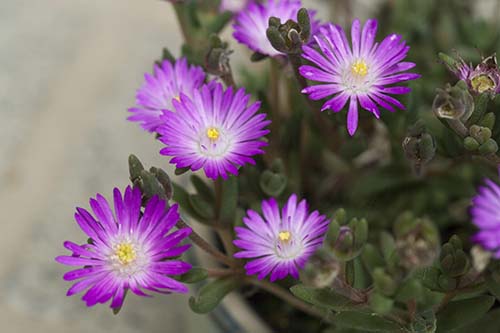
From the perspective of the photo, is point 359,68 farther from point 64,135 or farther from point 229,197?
point 64,135

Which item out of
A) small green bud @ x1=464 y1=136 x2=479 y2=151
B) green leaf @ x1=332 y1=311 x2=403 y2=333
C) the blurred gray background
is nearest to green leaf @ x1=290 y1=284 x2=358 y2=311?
green leaf @ x1=332 y1=311 x2=403 y2=333

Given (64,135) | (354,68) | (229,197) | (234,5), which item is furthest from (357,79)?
(64,135)

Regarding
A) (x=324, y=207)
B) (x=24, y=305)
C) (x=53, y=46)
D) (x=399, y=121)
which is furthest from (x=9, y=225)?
(x=399, y=121)

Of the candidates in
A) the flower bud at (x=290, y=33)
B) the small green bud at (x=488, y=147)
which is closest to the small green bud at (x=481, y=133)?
the small green bud at (x=488, y=147)

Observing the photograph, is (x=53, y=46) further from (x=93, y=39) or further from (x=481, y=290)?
(x=481, y=290)

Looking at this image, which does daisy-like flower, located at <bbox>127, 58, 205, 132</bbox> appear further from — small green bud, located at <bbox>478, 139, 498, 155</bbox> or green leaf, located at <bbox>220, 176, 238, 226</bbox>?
small green bud, located at <bbox>478, 139, 498, 155</bbox>

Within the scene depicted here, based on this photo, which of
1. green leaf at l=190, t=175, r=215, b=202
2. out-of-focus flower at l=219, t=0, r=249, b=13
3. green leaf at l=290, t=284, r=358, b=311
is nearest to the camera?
green leaf at l=290, t=284, r=358, b=311

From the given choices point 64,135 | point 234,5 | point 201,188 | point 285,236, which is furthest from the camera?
point 64,135
